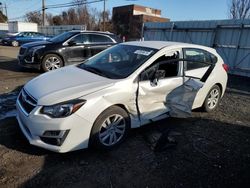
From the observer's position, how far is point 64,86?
3402 millimetres

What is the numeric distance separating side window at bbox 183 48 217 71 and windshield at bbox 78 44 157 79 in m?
0.81

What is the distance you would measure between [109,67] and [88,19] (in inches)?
1809

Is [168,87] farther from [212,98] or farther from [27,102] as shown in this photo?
[27,102]

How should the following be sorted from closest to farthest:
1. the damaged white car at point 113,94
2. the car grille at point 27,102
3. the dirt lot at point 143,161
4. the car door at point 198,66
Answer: the dirt lot at point 143,161 → the damaged white car at point 113,94 → the car grille at point 27,102 → the car door at point 198,66

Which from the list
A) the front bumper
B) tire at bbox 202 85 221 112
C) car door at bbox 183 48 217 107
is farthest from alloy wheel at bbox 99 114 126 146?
tire at bbox 202 85 221 112

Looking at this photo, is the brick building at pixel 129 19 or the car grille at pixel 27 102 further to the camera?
the brick building at pixel 129 19

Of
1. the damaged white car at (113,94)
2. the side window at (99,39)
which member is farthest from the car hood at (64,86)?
the side window at (99,39)

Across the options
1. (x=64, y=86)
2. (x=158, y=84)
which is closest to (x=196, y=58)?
(x=158, y=84)

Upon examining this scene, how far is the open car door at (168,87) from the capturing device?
3775mm

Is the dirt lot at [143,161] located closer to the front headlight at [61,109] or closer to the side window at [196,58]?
the front headlight at [61,109]

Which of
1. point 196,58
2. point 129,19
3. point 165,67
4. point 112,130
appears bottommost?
point 112,130

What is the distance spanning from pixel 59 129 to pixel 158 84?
5.80 ft

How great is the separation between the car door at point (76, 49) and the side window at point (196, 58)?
5.27m

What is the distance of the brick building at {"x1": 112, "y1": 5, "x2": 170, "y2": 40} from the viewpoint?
46.4 metres
